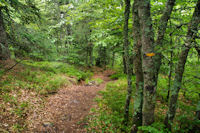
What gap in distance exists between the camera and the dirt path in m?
4.59

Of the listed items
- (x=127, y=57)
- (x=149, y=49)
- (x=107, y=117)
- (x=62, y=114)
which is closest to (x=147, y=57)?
(x=149, y=49)

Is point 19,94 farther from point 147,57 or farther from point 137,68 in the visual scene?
point 147,57

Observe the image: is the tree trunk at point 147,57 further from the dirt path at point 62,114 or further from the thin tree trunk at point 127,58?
the dirt path at point 62,114

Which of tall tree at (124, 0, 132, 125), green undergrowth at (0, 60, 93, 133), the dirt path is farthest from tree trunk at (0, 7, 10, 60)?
tall tree at (124, 0, 132, 125)

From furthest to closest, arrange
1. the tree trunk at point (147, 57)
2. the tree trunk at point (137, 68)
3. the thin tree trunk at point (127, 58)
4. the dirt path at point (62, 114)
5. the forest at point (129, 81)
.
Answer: the dirt path at point (62, 114) < the thin tree trunk at point (127, 58) < the tree trunk at point (137, 68) < the forest at point (129, 81) < the tree trunk at point (147, 57)

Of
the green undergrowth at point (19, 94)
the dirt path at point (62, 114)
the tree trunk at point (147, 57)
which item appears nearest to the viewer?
the tree trunk at point (147, 57)

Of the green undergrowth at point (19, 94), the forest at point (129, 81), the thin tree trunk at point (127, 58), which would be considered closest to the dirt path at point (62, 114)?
the forest at point (129, 81)

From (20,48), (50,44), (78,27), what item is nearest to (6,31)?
(20,48)

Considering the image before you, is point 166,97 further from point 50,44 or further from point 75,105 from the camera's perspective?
point 50,44

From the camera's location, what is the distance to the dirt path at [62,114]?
4.59 metres

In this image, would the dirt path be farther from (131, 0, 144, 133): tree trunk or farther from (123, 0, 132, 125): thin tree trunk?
(131, 0, 144, 133): tree trunk

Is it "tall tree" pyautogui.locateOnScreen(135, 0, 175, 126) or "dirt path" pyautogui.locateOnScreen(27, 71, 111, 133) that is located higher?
"tall tree" pyautogui.locateOnScreen(135, 0, 175, 126)

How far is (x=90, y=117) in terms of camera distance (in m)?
5.53

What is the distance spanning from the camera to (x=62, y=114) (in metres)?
5.68
